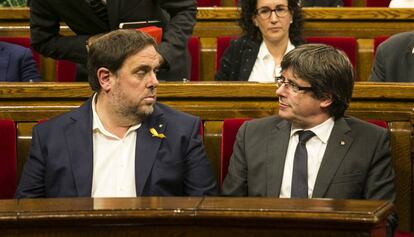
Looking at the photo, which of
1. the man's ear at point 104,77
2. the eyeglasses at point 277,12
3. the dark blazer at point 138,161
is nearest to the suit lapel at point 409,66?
the eyeglasses at point 277,12

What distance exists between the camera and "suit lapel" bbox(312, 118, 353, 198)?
144 cm

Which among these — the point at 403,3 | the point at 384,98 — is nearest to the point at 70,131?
the point at 384,98

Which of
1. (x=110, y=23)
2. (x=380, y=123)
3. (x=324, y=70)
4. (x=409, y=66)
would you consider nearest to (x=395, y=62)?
(x=409, y=66)

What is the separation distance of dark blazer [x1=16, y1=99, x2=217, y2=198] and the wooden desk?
0.42 metres

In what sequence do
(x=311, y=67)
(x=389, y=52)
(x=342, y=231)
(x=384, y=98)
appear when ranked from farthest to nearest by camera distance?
(x=389, y=52) < (x=384, y=98) < (x=311, y=67) < (x=342, y=231)

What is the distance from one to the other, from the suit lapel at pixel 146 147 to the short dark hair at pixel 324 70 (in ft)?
0.76

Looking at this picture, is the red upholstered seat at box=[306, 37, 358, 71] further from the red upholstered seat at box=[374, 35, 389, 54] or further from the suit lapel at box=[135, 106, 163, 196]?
the suit lapel at box=[135, 106, 163, 196]

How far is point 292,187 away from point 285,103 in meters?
0.13

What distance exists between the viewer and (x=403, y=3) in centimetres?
250

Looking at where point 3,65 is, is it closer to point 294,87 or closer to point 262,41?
point 262,41

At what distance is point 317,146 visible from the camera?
148cm

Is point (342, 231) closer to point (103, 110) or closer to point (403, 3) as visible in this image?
point (103, 110)

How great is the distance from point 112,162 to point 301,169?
31cm

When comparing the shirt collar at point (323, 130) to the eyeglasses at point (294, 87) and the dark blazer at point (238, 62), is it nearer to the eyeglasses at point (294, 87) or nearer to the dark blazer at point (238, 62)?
the eyeglasses at point (294, 87)
